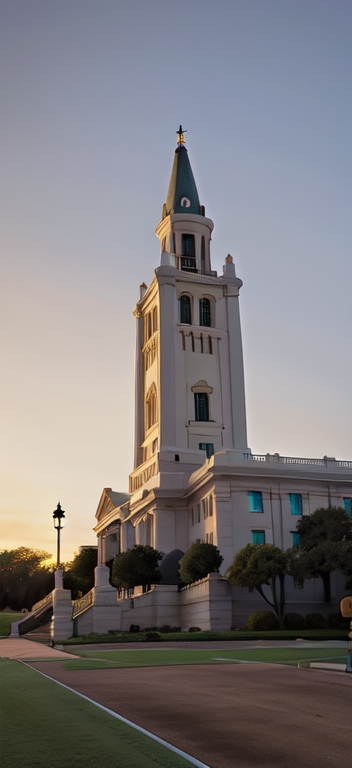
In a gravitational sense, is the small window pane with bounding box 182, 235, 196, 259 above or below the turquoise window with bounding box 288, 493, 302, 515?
above

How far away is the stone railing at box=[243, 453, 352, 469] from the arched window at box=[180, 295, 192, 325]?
915 inches

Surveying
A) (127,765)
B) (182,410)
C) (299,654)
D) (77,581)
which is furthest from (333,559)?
(77,581)

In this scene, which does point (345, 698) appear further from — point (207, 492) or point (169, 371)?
point (169, 371)

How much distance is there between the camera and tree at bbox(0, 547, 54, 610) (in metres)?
121

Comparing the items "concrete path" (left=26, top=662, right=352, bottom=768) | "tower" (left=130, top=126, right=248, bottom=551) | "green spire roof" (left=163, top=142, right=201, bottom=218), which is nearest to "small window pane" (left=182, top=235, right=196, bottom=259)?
"tower" (left=130, top=126, right=248, bottom=551)

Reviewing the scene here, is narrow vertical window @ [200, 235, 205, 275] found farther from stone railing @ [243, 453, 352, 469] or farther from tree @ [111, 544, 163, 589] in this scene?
tree @ [111, 544, 163, 589]

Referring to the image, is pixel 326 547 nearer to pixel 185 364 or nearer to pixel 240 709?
pixel 185 364

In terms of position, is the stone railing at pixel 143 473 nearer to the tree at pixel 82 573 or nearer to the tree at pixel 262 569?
the tree at pixel 82 573

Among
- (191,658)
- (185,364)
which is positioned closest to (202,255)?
(185,364)

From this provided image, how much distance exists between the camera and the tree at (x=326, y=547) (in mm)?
51938

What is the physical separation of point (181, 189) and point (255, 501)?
4795 cm

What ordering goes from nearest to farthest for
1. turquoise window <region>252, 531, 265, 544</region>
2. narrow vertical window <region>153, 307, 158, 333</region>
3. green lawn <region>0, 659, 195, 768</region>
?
1. green lawn <region>0, 659, 195, 768</region>
2. turquoise window <region>252, 531, 265, 544</region>
3. narrow vertical window <region>153, 307, 158, 333</region>

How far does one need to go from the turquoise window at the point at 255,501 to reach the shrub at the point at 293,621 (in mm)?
11761

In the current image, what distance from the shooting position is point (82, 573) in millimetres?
95688
